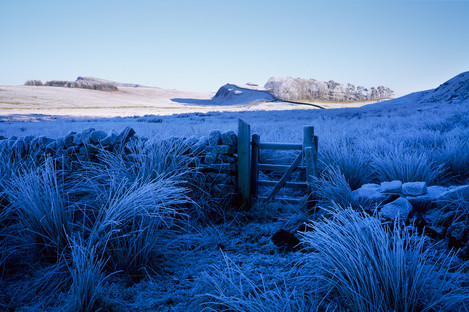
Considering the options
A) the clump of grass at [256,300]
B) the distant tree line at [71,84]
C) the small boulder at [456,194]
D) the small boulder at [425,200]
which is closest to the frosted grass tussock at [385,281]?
the clump of grass at [256,300]

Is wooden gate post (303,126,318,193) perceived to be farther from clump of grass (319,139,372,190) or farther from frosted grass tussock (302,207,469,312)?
frosted grass tussock (302,207,469,312)

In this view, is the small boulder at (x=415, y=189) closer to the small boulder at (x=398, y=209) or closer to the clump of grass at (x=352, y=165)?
the small boulder at (x=398, y=209)

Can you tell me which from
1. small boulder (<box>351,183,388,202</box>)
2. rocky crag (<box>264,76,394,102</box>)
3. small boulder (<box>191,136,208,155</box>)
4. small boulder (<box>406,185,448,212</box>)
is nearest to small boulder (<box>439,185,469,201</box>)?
small boulder (<box>406,185,448,212</box>)

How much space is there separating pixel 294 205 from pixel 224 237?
128 cm

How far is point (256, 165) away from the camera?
5027 millimetres

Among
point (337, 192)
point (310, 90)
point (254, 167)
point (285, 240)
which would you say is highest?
point (310, 90)

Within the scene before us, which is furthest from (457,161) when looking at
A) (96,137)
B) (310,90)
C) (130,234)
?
(310,90)

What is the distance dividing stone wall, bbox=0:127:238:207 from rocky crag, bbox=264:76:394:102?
164 feet

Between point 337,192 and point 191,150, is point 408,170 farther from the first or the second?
point 191,150

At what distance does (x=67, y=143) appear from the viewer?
490 centimetres

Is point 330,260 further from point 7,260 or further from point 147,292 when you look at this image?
point 7,260

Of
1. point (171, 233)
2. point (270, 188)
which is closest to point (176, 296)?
point (171, 233)

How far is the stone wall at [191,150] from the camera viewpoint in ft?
15.5

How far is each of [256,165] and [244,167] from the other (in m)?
0.27
